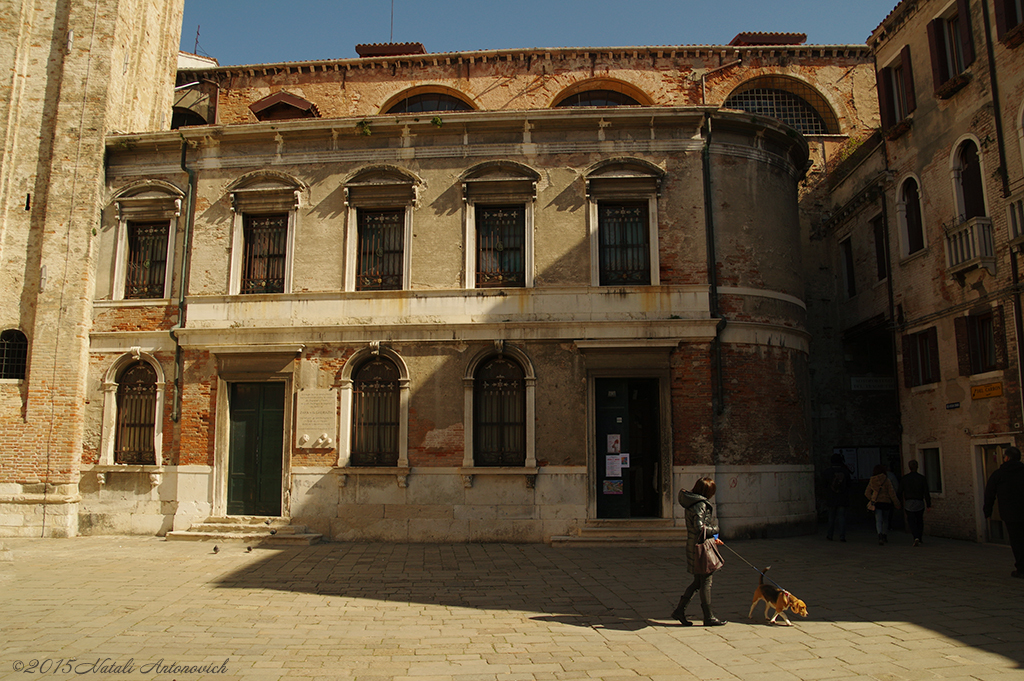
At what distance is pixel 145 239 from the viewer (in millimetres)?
15031

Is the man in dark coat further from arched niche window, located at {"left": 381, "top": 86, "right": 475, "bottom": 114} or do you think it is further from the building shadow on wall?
arched niche window, located at {"left": 381, "top": 86, "right": 475, "bottom": 114}

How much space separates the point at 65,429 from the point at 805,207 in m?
18.5

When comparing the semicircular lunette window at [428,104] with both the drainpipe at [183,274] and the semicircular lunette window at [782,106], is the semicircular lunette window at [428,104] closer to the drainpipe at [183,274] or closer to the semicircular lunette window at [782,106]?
the drainpipe at [183,274]

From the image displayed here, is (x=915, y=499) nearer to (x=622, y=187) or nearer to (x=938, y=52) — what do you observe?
(x=622, y=187)

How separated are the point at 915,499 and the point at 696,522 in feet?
26.0

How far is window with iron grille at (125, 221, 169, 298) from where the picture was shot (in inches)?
584

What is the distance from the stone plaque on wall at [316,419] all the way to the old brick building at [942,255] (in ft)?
38.6

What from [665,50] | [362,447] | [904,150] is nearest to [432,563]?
[362,447]

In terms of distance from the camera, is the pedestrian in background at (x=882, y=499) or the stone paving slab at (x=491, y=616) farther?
the pedestrian in background at (x=882, y=499)

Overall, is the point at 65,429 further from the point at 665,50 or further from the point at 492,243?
the point at 665,50

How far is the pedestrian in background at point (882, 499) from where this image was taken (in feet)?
42.6

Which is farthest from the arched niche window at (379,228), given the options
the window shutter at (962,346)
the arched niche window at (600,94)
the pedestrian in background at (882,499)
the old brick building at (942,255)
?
the window shutter at (962,346)

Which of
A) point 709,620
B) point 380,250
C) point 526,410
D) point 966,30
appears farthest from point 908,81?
point 709,620

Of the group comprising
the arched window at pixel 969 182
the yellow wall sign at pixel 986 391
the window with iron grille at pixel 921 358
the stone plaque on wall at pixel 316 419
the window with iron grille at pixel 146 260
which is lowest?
the stone plaque on wall at pixel 316 419
